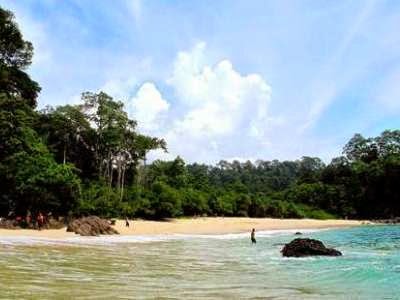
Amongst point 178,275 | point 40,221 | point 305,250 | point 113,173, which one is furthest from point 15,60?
point 178,275

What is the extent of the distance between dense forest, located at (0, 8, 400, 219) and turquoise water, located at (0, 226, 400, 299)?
Answer: 44.6 feet

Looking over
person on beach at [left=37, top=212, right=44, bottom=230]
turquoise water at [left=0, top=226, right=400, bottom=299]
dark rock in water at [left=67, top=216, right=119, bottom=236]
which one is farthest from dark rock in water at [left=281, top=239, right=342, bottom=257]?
person on beach at [left=37, top=212, right=44, bottom=230]

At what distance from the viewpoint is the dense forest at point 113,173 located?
41312 mm

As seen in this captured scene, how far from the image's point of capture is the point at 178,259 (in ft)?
79.4

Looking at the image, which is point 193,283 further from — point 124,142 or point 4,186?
point 124,142

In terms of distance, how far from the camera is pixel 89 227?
3694 centimetres

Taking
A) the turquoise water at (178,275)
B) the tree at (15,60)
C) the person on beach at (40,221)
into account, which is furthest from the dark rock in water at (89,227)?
the tree at (15,60)

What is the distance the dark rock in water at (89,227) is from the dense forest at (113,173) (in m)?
4.05

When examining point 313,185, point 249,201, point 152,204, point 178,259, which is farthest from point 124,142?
point 313,185

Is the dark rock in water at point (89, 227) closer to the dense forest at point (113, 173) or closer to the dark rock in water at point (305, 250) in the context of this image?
the dense forest at point (113, 173)

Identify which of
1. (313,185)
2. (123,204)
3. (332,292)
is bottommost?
(332,292)

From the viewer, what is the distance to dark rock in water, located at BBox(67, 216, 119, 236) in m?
36.4

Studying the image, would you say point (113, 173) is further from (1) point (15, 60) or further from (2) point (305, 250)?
(2) point (305, 250)

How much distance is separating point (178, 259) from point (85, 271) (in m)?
7.25
